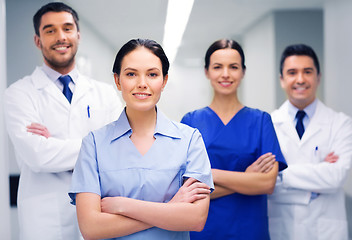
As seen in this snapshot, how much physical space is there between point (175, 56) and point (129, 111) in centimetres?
149

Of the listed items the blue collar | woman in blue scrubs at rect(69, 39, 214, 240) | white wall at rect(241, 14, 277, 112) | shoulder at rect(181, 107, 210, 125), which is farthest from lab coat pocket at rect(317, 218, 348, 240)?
white wall at rect(241, 14, 277, 112)

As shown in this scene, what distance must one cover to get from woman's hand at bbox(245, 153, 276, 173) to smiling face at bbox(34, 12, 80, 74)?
104 centimetres

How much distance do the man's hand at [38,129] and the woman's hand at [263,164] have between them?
938 mm

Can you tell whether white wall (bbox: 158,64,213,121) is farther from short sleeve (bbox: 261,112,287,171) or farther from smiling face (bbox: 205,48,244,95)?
short sleeve (bbox: 261,112,287,171)

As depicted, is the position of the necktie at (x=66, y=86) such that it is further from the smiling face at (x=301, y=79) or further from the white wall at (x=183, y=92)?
the smiling face at (x=301, y=79)

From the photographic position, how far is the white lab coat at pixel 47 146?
5.48 feet

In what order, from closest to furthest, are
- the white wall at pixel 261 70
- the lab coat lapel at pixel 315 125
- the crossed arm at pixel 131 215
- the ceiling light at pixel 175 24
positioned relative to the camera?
the crossed arm at pixel 131 215 < the lab coat lapel at pixel 315 125 < the ceiling light at pixel 175 24 < the white wall at pixel 261 70

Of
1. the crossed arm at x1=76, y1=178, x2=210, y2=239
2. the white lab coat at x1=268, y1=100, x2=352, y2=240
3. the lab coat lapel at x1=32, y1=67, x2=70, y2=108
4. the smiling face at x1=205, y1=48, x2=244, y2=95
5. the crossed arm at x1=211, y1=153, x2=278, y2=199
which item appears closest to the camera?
the crossed arm at x1=76, y1=178, x2=210, y2=239

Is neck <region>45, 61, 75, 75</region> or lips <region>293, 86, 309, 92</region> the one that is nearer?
neck <region>45, 61, 75, 75</region>

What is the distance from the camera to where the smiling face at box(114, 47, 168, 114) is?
1.21m

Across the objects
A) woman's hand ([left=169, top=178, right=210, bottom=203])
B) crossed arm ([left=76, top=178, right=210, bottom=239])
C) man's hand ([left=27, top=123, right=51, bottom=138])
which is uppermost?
man's hand ([left=27, top=123, right=51, bottom=138])

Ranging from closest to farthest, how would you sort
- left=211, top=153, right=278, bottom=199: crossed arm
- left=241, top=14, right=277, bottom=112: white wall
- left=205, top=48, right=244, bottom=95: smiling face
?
1. left=211, top=153, right=278, bottom=199: crossed arm
2. left=205, top=48, right=244, bottom=95: smiling face
3. left=241, top=14, right=277, bottom=112: white wall

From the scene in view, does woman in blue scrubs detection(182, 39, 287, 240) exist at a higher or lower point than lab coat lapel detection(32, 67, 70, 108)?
lower

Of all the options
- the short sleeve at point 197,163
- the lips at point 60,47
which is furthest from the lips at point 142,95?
the lips at point 60,47
